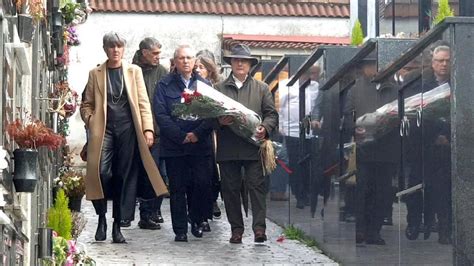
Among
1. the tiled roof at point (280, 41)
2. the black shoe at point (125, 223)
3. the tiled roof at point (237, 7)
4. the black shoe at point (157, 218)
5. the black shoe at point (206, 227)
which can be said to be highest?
the tiled roof at point (237, 7)

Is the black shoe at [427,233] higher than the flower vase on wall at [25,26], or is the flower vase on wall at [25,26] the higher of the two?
the flower vase on wall at [25,26]

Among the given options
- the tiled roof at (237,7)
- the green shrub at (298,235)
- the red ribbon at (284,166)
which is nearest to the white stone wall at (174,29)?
the tiled roof at (237,7)

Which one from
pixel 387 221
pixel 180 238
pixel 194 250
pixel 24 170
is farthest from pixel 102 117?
pixel 24 170

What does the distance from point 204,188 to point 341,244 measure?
7.10 ft

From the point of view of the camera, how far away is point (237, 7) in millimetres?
32094

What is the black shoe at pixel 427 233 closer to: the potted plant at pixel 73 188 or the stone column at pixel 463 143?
the stone column at pixel 463 143

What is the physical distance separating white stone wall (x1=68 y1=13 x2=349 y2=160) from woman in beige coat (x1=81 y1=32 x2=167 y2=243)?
14110 millimetres

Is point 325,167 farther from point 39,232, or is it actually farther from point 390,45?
point 39,232

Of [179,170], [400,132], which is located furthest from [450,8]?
[179,170]

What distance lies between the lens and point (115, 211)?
1539 centimetres

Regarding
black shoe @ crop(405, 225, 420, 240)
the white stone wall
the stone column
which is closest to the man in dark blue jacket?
black shoe @ crop(405, 225, 420, 240)

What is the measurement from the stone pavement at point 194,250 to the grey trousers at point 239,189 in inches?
9.8

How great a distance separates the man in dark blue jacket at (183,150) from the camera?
1581cm

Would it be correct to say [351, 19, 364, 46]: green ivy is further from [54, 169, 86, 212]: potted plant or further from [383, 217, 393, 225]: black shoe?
[54, 169, 86, 212]: potted plant
